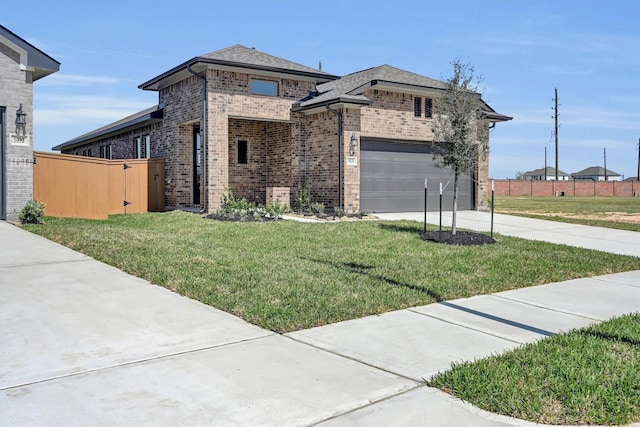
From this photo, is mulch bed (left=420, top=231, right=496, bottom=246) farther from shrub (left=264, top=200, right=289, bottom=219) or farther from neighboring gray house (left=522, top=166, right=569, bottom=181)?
neighboring gray house (left=522, top=166, right=569, bottom=181)

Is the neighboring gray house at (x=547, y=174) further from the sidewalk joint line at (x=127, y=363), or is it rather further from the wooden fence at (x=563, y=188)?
the sidewalk joint line at (x=127, y=363)

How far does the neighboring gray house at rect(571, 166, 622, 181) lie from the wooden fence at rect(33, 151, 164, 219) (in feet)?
351

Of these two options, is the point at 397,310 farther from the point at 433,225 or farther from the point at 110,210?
the point at 110,210

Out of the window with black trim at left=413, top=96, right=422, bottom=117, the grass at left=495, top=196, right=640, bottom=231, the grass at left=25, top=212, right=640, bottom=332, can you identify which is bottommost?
the grass at left=25, top=212, right=640, bottom=332

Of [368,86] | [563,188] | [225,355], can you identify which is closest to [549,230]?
[368,86]

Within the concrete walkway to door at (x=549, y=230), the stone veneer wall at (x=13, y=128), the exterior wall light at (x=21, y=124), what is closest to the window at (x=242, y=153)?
the concrete walkway to door at (x=549, y=230)

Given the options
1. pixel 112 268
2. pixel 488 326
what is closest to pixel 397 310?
pixel 488 326

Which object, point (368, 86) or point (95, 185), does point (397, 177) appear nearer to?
point (368, 86)

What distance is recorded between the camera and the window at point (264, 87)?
737 inches

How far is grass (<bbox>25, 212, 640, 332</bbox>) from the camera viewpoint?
21.2 ft

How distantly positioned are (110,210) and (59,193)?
320 cm

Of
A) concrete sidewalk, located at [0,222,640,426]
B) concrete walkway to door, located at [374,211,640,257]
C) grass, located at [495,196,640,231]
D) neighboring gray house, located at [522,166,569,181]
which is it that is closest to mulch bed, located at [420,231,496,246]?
concrete walkway to door, located at [374,211,640,257]

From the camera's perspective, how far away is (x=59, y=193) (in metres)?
15.9

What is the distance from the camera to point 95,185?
17125mm
